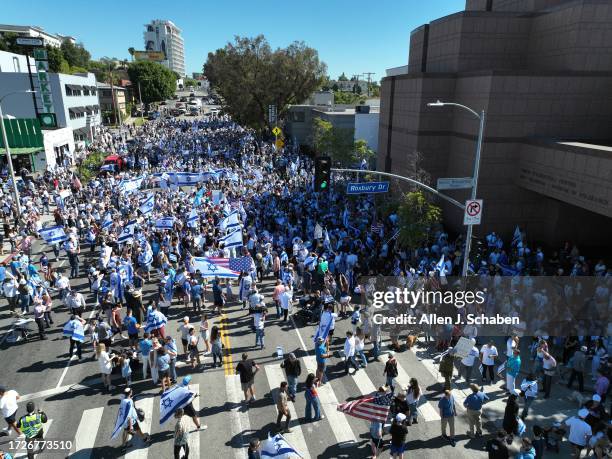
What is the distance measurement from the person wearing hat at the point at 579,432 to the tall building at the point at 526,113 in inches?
499

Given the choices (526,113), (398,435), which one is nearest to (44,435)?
(398,435)

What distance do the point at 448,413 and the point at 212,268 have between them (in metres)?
10.1

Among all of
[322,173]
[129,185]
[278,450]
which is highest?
[322,173]

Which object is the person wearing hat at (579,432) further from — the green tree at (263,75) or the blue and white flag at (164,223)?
the green tree at (263,75)

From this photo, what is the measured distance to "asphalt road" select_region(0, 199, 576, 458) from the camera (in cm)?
1016

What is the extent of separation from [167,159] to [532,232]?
33.7 metres

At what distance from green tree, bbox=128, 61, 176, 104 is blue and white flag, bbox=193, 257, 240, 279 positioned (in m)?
108

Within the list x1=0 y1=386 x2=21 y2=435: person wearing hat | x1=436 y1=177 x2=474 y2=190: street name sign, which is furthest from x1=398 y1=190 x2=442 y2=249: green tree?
x1=0 y1=386 x2=21 y2=435: person wearing hat

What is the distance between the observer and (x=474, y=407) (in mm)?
10055

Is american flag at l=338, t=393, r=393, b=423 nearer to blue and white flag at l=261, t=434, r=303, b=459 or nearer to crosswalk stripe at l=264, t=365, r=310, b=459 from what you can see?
crosswalk stripe at l=264, t=365, r=310, b=459

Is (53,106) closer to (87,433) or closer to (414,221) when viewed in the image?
(414,221)

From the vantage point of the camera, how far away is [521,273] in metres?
18.3

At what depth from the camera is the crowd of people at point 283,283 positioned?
1159 cm

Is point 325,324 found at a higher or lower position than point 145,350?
higher
